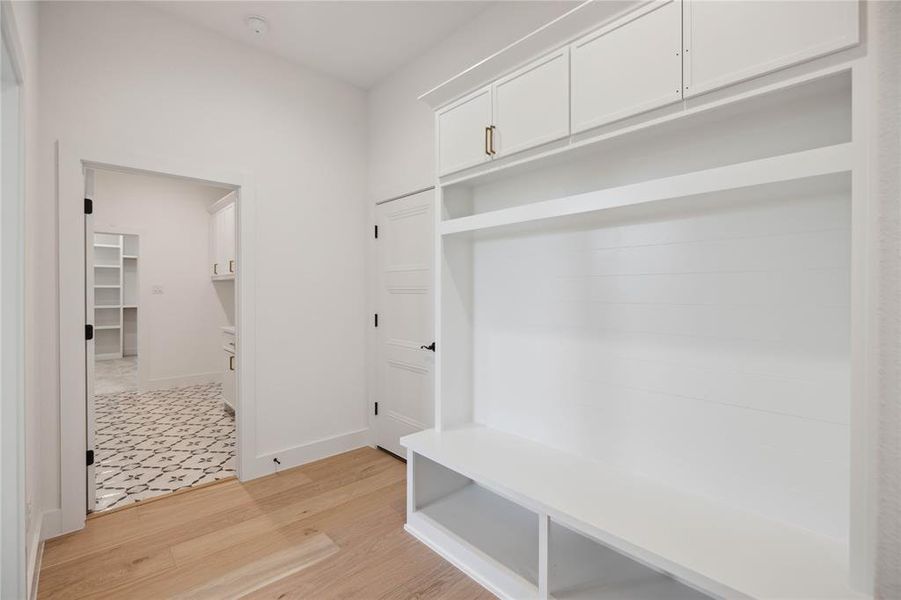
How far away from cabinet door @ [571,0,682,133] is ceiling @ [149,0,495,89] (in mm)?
1276

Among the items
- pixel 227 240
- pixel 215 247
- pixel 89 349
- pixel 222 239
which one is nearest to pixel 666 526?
pixel 89 349

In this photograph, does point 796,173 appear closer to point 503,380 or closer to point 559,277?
point 559,277

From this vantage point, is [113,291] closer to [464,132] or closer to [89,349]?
[89,349]

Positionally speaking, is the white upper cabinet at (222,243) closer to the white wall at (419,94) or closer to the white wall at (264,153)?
the white wall at (264,153)

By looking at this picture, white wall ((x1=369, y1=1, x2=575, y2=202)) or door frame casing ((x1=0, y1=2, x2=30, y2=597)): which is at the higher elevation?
white wall ((x1=369, y1=1, x2=575, y2=202))

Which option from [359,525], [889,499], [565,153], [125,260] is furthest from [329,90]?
[125,260]

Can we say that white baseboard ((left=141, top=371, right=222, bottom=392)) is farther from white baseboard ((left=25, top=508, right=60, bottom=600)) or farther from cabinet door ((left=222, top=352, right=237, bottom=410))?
white baseboard ((left=25, top=508, right=60, bottom=600))

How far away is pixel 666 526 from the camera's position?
1.43 meters

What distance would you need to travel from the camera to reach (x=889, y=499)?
1.08 metres

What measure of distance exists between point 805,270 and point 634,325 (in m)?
0.62

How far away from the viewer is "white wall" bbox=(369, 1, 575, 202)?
2.45m

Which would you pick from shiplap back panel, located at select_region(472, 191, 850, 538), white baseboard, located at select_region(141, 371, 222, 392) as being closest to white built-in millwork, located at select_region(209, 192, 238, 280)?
white baseboard, located at select_region(141, 371, 222, 392)

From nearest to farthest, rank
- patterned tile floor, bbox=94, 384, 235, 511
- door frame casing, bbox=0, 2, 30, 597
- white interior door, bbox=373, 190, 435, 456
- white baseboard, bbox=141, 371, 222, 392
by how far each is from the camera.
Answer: door frame casing, bbox=0, 2, 30, 597 < patterned tile floor, bbox=94, 384, 235, 511 < white interior door, bbox=373, 190, 435, 456 < white baseboard, bbox=141, 371, 222, 392

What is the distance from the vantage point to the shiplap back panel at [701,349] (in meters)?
1.37
